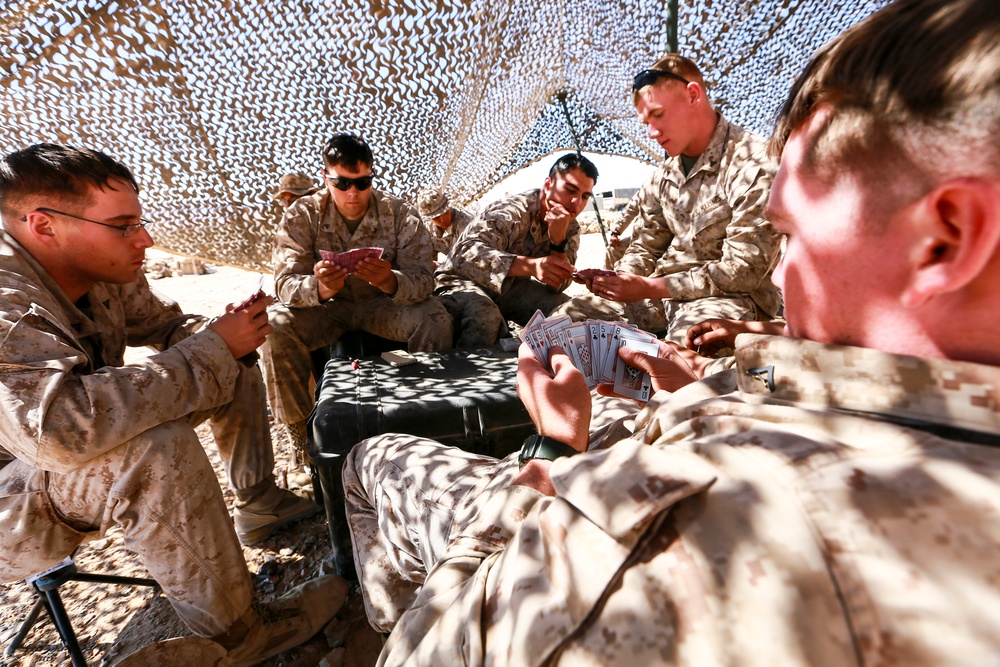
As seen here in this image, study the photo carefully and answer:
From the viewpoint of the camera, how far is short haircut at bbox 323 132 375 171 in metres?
3.63

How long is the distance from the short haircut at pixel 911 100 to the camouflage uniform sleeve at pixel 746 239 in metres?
2.67

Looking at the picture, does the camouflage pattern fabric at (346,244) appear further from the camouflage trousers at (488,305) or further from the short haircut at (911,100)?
the short haircut at (911,100)

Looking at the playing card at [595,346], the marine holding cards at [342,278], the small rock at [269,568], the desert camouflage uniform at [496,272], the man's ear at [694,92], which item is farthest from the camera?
the desert camouflage uniform at [496,272]

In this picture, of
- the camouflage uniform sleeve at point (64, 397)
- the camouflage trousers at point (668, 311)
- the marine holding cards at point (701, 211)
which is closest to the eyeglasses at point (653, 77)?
the marine holding cards at point (701, 211)

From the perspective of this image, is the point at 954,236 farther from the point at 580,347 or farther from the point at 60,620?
the point at 60,620

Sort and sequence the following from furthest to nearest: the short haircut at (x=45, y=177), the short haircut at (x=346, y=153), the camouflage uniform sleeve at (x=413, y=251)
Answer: the camouflage uniform sleeve at (x=413, y=251), the short haircut at (x=346, y=153), the short haircut at (x=45, y=177)

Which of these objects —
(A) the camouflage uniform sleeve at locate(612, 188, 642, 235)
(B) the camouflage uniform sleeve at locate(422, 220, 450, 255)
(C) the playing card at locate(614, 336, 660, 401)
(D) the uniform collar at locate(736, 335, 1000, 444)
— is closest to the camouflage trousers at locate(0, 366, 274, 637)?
(C) the playing card at locate(614, 336, 660, 401)

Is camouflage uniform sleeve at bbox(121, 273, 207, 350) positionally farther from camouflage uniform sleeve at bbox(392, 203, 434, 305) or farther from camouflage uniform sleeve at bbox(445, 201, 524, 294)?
camouflage uniform sleeve at bbox(445, 201, 524, 294)

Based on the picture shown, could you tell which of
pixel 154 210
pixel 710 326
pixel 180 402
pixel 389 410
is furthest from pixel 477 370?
pixel 154 210

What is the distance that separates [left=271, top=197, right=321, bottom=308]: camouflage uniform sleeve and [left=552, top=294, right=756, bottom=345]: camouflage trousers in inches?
82.5

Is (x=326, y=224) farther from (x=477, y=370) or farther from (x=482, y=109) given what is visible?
(x=482, y=109)

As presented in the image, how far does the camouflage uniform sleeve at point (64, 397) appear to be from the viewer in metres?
1.57

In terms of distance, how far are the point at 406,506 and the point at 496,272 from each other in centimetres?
298

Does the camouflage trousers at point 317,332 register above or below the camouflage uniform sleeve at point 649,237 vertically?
below
